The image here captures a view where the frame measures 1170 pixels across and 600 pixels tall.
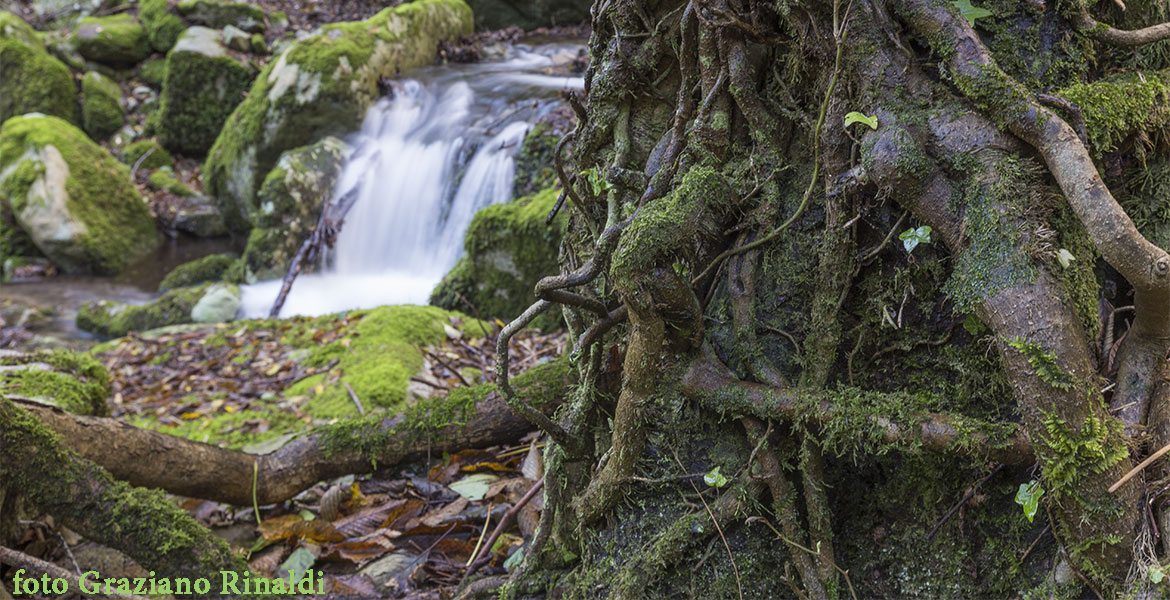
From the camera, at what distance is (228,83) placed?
41.3ft

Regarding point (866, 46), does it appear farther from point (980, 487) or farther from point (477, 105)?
point (477, 105)

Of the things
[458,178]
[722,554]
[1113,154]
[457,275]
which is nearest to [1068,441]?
[1113,154]

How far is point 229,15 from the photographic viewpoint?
1377cm

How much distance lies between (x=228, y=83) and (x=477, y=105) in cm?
582

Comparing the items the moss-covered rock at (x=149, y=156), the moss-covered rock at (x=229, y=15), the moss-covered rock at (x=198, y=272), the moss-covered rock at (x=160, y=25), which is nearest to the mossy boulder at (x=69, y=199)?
the moss-covered rock at (x=149, y=156)

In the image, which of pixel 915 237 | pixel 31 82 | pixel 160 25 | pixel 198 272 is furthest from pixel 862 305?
pixel 160 25

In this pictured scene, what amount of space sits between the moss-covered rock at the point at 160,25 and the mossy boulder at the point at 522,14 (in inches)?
234

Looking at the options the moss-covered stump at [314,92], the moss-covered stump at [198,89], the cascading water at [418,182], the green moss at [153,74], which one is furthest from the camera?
the green moss at [153,74]

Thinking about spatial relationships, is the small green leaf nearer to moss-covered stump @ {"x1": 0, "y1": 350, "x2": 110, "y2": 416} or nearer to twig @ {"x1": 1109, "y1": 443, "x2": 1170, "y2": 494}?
twig @ {"x1": 1109, "y1": 443, "x2": 1170, "y2": 494}

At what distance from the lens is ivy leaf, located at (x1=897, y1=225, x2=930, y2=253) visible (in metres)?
1.66

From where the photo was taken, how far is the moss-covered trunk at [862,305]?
1.50 meters

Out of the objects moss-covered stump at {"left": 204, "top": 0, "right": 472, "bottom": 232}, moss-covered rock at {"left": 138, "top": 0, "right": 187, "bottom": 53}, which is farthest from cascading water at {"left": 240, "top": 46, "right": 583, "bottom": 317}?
moss-covered rock at {"left": 138, "top": 0, "right": 187, "bottom": 53}

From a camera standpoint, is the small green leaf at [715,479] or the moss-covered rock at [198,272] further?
the moss-covered rock at [198,272]

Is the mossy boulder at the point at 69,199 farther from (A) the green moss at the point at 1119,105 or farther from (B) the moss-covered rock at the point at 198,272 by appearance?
(A) the green moss at the point at 1119,105
